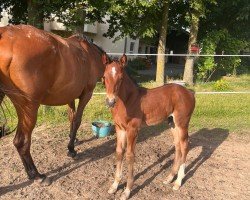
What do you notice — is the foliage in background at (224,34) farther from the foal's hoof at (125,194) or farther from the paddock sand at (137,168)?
the foal's hoof at (125,194)

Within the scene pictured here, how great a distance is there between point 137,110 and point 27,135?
4.66 feet

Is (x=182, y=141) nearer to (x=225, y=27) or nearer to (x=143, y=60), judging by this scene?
(x=225, y=27)

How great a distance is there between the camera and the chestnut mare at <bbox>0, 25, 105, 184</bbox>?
12.2 ft

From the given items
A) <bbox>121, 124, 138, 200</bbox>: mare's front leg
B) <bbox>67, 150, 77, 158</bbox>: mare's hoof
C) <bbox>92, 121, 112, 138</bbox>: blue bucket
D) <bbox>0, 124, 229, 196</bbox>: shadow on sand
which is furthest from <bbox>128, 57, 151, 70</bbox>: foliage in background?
<bbox>121, 124, 138, 200</bbox>: mare's front leg

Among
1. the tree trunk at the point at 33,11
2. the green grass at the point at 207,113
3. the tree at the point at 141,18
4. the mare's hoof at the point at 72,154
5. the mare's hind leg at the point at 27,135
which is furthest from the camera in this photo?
the tree trunk at the point at 33,11

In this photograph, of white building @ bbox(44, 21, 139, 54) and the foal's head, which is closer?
the foal's head

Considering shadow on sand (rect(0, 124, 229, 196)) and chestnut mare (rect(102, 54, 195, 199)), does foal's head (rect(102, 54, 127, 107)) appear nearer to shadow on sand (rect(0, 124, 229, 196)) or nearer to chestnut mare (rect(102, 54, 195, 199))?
Result: chestnut mare (rect(102, 54, 195, 199))

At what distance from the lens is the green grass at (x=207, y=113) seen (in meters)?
7.10

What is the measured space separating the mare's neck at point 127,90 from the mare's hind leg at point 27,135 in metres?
1.09

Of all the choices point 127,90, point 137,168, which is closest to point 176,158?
point 137,168

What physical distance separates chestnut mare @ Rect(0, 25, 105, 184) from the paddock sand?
0.33m

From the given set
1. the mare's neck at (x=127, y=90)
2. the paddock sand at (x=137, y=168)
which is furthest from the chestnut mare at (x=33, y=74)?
the mare's neck at (x=127, y=90)

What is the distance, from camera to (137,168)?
15.9 ft

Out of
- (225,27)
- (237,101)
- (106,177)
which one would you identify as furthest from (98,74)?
(225,27)
